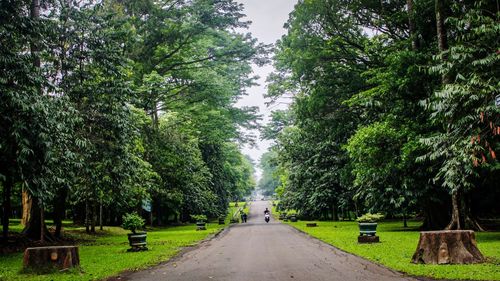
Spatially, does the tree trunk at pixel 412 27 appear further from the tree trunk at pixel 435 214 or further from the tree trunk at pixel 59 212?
the tree trunk at pixel 59 212

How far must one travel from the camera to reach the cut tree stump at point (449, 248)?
10477mm

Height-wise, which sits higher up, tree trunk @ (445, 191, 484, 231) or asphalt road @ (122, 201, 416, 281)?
tree trunk @ (445, 191, 484, 231)

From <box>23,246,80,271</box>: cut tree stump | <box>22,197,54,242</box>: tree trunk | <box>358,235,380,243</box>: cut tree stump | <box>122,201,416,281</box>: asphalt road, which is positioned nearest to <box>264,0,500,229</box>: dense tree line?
<box>358,235,380,243</box>: cut tree stump

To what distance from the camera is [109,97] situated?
1864cm

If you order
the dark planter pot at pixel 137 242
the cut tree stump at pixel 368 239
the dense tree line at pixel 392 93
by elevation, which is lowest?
the cut tree stump at pixel 368 239

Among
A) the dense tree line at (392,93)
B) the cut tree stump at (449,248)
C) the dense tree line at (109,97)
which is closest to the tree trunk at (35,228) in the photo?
the dense tree line at (109,97)

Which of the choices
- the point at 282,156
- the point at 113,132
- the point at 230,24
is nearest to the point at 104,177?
the point at 113,132

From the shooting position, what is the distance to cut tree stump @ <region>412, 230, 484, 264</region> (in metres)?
10.5

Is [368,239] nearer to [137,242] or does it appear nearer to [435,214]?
[435,214]

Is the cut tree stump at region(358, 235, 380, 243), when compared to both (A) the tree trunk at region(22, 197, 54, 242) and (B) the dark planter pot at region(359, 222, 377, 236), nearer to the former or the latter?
(B) the dark planter pot at region(359, 222, 377, 236)

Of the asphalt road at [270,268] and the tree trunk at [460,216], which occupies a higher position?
the tree trunk at [460,216]

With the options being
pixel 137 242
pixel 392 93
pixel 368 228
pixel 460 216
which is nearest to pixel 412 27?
pixel 392 93

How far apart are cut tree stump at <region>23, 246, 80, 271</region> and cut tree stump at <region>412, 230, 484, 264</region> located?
8802 mm

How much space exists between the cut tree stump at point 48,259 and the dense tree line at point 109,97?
6.89 ft
